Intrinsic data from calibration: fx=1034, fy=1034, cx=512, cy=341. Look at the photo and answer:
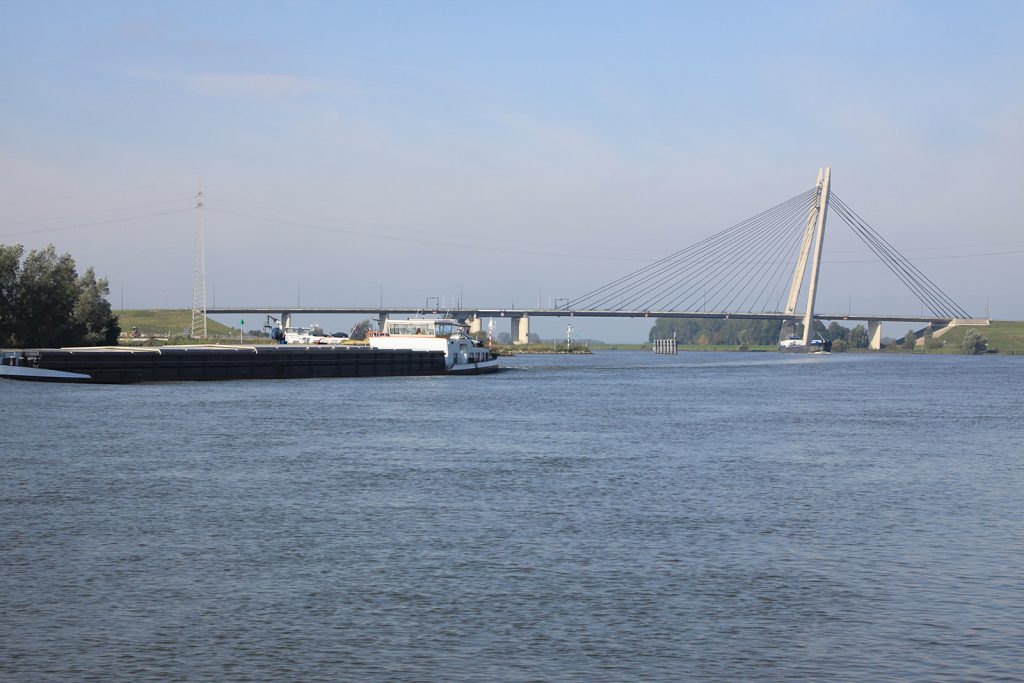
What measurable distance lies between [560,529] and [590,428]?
25173mm

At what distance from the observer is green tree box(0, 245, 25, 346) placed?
97688mm

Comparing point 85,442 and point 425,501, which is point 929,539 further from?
point 85,442

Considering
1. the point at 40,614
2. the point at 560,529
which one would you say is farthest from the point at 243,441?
the point at 40,614

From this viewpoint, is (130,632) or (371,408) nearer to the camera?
(130,632)

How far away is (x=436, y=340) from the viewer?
334 feet

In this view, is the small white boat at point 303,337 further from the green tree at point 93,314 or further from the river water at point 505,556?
the river water at point 505,556

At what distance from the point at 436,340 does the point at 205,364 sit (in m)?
25.1

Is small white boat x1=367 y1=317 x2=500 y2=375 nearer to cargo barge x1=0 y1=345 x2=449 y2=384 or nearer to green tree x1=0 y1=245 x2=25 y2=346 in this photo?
cargo barge x1=0 y1=345 x2=449 y2=384

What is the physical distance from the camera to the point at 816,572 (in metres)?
17.4

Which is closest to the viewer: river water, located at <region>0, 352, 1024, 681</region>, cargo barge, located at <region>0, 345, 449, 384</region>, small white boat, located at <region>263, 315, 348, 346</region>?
river water, located at <region>0, 352, 1024, 681</region>

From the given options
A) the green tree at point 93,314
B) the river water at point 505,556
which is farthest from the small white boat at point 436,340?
the river water at point 505,556

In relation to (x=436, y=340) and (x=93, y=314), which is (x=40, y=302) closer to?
(x=93, y=314)

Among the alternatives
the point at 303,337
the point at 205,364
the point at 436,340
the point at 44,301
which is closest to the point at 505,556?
the point at 205,364

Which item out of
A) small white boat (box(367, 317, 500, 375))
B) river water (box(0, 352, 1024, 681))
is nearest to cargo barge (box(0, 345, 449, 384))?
small white boat (box(367, 317, 500, 375))
